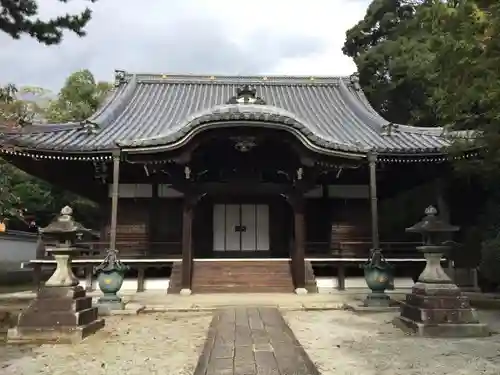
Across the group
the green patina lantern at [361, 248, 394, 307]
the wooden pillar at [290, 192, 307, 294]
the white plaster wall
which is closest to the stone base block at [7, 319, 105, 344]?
the green patina lantern at [361, 248, 394, 307]

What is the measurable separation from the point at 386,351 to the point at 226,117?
7210 mm

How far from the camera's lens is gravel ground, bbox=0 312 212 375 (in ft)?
16.3

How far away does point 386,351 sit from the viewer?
5.73 m

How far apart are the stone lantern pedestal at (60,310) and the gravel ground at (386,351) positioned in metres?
3.16

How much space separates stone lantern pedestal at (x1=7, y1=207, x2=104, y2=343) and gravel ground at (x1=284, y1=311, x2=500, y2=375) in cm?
316

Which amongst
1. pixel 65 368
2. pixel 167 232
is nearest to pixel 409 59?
pixel 167 232

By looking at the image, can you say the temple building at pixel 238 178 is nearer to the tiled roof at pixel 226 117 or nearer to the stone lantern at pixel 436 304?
the tiled roof at pixel 226 117

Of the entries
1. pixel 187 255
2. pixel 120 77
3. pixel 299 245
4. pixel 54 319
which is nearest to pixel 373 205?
pixel 299 245

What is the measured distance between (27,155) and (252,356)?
915cm

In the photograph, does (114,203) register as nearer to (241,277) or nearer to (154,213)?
(241,277)

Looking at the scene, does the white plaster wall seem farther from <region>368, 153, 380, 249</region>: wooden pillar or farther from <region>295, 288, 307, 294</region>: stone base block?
<region>368, 153, 380, 249</region>: wooden pillar

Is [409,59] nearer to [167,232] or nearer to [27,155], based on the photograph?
[167,232]

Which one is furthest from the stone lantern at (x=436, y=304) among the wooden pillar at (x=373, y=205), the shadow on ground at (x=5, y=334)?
the shadow on ground at (x=5, y=334)

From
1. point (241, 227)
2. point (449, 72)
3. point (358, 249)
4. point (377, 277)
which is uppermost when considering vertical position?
point (449, 72)
